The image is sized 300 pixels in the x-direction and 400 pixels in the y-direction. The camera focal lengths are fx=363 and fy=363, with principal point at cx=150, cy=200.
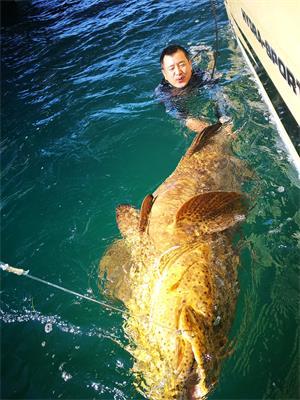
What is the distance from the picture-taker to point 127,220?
3.80m

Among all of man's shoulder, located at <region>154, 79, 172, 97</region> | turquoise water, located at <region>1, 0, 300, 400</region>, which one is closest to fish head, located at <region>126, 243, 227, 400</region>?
turquoise water, located at <region>1, 0, 300, 400</region>

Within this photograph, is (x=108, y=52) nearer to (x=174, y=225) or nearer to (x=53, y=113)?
(x=53, y=113)

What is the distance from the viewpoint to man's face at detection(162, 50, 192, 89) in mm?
5254

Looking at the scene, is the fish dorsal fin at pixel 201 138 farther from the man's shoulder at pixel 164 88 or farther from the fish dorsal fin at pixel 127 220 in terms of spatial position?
the man's shoulder at pixel 164 88

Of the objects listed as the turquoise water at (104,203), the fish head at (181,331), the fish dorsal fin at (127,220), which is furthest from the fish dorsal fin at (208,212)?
the fish dorsal fin at (127,220)

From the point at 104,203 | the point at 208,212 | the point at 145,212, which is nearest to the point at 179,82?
the point at 104,203

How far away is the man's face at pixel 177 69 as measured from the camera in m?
5.25

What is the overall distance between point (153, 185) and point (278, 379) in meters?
2.91

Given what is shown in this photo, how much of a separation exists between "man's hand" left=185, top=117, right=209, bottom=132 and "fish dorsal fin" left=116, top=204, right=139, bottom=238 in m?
2.15

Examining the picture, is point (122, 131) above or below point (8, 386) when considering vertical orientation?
above

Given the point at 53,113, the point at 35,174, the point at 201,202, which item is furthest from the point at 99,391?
the point at 53,113

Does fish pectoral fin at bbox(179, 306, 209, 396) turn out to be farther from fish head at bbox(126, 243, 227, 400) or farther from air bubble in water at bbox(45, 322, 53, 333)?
air bubble in water at bbox(45, 322, 53, 333)

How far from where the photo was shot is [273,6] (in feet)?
11.7

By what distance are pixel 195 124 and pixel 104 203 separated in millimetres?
1868
